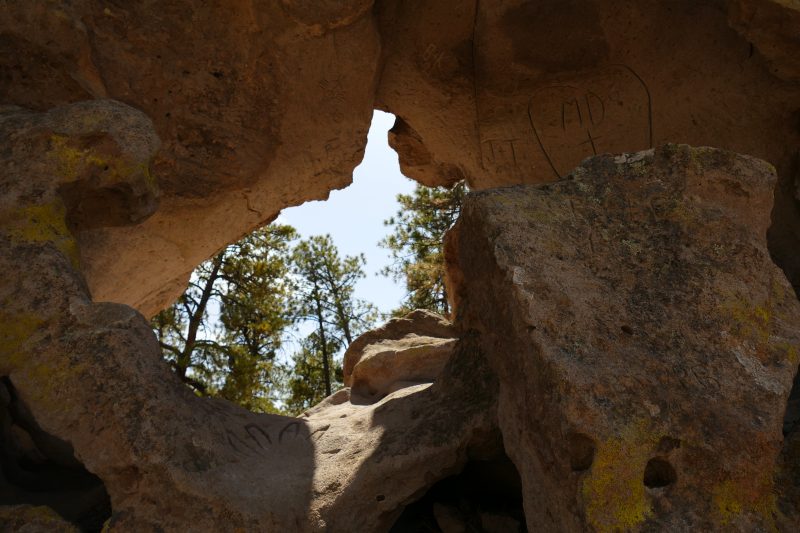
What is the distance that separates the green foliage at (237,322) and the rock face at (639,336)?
6020 mm

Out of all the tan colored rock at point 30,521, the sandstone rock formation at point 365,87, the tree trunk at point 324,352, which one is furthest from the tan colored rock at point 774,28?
the tree trunk at point 324,352

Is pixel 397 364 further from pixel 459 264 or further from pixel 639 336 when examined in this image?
pixel 639 336

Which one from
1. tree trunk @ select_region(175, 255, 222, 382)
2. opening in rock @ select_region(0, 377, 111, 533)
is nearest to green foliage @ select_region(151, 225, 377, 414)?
tree trunk @ select_region(175, 255, 222, 382)

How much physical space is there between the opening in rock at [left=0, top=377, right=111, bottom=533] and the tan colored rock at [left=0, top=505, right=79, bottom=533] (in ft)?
1.06

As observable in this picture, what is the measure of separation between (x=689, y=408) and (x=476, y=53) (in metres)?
3.87

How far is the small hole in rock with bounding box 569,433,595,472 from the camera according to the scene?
1.73 m

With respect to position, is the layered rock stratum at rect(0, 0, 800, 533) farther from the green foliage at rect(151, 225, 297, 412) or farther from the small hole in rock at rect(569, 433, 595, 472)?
the green foliage at rect(151, 225, 297, 412)

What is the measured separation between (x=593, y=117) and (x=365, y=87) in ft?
6.51

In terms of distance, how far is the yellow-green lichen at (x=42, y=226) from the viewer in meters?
2.39

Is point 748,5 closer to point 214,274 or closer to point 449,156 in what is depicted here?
point 449,156

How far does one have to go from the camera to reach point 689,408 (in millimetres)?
1812

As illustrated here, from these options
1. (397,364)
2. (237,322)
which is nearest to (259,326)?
(237,322)

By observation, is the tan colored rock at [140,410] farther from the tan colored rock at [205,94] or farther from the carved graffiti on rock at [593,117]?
the carved graffiti on rock at [593,117]

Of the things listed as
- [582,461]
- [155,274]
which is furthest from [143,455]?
[155,274]
